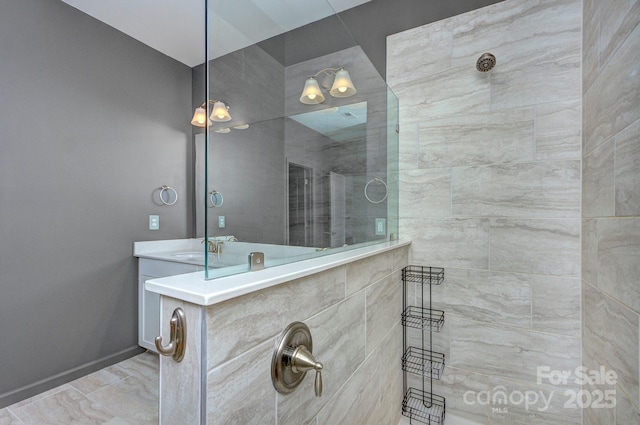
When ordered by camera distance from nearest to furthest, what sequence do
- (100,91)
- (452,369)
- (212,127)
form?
(212,127), (452,369), (100,91)

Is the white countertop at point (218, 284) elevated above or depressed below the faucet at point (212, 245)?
below

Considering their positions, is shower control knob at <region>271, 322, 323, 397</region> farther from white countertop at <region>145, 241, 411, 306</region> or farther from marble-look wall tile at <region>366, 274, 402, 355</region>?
marble-look wall tile at <region>366, 274, 402, 355</region>

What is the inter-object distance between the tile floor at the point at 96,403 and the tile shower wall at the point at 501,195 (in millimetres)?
1922

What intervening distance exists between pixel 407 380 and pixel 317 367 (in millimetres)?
1458

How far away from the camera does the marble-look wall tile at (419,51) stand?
5.85 feet

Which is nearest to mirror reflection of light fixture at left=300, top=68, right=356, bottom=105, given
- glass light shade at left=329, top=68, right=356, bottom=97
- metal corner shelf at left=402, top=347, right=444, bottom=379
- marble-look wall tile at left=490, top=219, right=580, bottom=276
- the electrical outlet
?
glass light shade at left=329, top=68, right=356, bottom=97

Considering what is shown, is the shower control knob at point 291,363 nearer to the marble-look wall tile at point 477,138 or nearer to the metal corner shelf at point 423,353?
the metal corner shelf at point 423,353

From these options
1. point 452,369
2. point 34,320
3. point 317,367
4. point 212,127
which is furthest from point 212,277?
point 34,320

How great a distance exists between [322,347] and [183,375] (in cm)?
46

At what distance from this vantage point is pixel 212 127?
0.88 metres

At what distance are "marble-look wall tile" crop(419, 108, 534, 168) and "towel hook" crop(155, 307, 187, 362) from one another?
1.68 metres

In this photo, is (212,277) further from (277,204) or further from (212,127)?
(277,204)

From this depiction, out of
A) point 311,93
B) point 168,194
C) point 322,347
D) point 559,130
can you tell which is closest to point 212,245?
point 322,347

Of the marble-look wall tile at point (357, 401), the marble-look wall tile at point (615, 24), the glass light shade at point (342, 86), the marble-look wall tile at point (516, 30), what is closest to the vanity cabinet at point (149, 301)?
the marble-look wall tile at point (357, 401)
